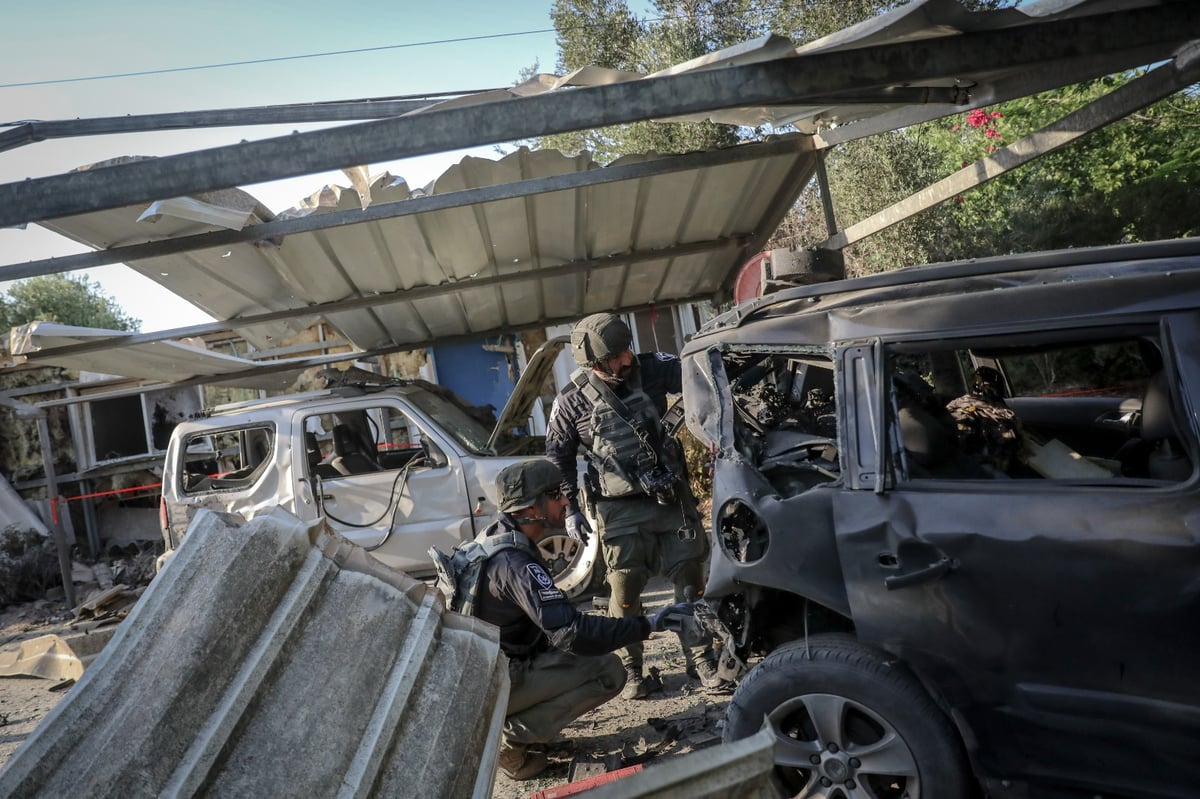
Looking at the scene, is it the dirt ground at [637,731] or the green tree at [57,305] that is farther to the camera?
the green tree at [57,305]

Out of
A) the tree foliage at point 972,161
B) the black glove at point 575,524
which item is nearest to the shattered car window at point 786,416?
the black glove at point 575,524

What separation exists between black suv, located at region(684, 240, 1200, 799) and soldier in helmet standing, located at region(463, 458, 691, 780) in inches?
21.1

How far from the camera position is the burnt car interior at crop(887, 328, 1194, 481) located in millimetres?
2584

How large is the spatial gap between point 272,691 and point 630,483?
2.92 metres

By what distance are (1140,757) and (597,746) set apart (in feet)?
7.91

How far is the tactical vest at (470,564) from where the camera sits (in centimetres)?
355

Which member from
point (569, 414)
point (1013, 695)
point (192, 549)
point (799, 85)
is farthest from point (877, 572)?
point (569, 414)

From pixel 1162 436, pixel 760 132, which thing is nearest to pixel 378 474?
pixel 1162 436

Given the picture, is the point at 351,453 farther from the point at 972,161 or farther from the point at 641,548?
the point at 972,161

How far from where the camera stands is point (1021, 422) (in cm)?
359

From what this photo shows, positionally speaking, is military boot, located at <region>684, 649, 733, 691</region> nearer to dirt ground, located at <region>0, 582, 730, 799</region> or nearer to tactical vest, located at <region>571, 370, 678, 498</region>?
dirt ground, located at <region>0, 582, 730, 799</region>

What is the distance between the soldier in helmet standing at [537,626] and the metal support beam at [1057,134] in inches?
88.4

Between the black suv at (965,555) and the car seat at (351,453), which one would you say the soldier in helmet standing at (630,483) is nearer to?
the black suv at (965,555)

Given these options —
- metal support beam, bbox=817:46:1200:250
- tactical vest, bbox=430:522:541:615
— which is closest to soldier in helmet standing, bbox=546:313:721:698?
tactical vest, bbox=430:522:541:615
